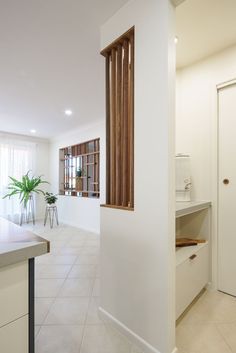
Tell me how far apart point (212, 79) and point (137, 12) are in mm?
1049

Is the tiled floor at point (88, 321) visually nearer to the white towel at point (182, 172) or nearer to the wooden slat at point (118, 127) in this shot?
the wooden slat at point (118, 127)

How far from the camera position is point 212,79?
197cm

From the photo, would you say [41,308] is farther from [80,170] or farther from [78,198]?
[80,170]

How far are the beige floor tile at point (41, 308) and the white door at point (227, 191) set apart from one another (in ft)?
5.36

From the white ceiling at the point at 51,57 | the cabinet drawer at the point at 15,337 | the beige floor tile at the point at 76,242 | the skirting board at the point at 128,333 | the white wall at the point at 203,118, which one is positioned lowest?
the beige floor tile at the point at 76,242

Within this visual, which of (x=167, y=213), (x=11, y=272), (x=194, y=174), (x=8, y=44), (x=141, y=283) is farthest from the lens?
(x=194, y=174)

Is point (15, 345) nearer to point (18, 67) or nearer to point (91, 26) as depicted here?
point (91, 26)

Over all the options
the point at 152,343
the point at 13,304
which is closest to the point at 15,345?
the point at 13,304

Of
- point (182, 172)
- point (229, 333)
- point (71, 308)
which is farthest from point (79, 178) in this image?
point (229, 333)

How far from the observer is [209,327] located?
146cm

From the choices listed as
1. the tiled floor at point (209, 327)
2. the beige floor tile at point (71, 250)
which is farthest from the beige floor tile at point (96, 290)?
the beige floor tile at point (71, 250)

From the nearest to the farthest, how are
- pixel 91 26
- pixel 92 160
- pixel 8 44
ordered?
pixel 91 26 < pixel 8 44 < pixel 92 160

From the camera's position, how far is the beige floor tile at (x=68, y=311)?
1.54m

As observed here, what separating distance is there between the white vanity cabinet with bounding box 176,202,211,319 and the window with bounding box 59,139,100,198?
2444 millimetres
